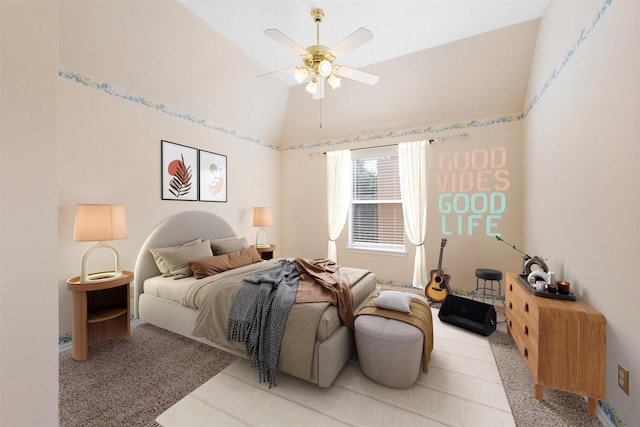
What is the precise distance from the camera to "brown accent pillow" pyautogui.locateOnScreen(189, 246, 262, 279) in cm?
287

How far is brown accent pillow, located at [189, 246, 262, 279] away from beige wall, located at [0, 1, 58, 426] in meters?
2.00

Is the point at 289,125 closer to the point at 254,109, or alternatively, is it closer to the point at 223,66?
the point at 254,109

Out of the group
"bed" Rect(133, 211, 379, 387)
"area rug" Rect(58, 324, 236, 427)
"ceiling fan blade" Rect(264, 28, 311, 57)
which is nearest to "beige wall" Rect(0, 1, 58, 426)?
"area rug" Rect(58, 324, 236, 427)

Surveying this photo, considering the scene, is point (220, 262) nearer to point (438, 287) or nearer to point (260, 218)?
point (260, 218)

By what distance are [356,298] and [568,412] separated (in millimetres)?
1579

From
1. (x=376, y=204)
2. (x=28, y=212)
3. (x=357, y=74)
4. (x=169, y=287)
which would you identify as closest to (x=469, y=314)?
(x=376, y=204)

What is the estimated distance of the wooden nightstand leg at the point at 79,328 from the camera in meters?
2.24

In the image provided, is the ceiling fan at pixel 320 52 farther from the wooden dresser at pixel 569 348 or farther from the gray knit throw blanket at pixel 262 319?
the wooden dresser at pixel 569 348

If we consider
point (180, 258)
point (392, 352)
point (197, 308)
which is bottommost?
point (392, 352)

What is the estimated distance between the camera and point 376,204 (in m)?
4.57

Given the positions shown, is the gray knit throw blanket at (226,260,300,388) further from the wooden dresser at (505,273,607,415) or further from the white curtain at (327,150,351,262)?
the white curtain at (327,150,351,262)

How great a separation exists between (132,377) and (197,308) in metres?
0.66

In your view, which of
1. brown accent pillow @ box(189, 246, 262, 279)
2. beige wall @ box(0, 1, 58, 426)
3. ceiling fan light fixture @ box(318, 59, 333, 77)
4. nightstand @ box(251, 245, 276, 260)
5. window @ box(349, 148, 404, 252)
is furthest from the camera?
window @ box(349, 148, 404, 252)

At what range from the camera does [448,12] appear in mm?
2682
